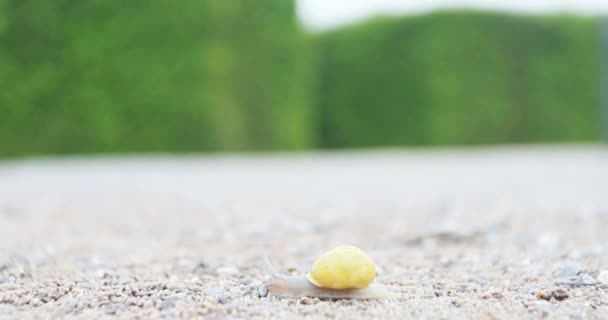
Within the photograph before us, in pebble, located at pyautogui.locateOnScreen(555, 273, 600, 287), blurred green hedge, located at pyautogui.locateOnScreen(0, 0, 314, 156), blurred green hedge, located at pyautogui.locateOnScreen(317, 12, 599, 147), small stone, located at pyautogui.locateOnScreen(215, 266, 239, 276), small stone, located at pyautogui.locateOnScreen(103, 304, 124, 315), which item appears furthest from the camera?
blurred green hedge, located at pyautogui.locateOnScreen(317, 12, 599, 147)

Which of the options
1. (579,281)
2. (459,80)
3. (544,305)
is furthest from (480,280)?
(459,80)

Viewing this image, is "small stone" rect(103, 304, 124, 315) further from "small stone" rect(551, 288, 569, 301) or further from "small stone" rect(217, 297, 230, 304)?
"small stone" rect(551, 288, 569, 301)

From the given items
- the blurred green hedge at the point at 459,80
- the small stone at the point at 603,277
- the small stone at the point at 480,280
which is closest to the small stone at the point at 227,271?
the small stone at the point at 480,280

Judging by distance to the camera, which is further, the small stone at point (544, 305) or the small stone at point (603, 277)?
the small stone at point (603, 277)

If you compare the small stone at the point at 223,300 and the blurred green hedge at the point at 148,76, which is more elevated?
the blurred green hedge at the point at 148,76

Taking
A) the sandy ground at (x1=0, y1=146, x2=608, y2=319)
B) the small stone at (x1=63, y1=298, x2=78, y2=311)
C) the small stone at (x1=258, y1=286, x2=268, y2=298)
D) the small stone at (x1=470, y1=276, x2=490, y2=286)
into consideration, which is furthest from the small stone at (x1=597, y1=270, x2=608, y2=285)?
the small stone at (x1=63, y1=298, x2=78, y2=311)

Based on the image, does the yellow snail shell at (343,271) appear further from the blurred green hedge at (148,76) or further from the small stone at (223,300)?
the blurred green hedge at (148,76)
